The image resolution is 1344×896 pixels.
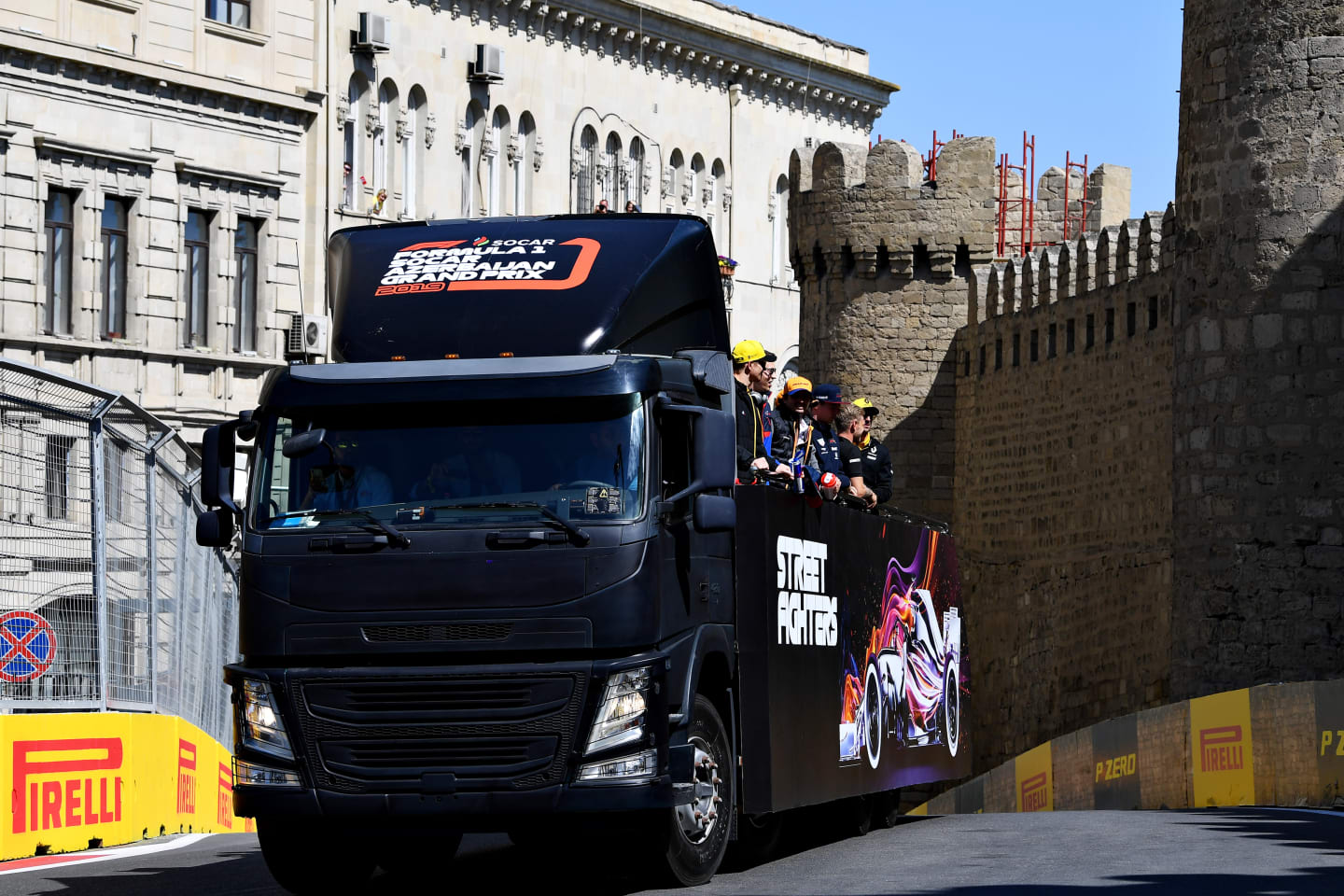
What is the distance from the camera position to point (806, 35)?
2153 inches

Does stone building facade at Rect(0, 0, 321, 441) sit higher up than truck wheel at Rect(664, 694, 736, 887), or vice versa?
stone building facade at Rect(0, 0, 321, 441)

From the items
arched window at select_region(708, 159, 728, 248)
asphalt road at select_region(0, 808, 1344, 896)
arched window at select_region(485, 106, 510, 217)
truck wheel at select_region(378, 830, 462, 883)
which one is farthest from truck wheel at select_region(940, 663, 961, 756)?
arched window at select_region(708, 159, 728, 248)

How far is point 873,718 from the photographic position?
15023mm

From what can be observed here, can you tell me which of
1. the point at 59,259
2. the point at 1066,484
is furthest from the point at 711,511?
the point at 59,259

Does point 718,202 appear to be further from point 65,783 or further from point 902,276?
point 65,783

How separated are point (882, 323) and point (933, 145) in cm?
423

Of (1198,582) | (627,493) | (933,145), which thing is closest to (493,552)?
(627,493)

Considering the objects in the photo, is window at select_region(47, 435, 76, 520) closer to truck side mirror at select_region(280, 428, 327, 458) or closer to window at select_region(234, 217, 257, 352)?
truck side mirror at select_region(280, 428, 327, 458)

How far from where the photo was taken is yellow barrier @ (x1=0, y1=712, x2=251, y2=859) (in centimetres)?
1377

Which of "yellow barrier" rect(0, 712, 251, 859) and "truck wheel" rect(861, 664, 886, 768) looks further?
"truck wheel" rect(861, 664, 886, 768)

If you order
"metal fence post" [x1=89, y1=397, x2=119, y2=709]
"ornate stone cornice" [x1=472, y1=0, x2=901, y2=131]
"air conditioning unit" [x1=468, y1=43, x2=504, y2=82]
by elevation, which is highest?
"ornate stone cornice" [x1=472, y1=0, x2=901, y2=131]

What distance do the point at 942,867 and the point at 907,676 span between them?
4.12 m

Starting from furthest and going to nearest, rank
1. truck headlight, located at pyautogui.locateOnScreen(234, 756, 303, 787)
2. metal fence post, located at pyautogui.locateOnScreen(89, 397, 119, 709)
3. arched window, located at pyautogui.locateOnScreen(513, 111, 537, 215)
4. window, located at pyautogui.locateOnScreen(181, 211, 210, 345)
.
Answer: arched window, located at pyautogui.locateOnScreen(513, 111, 537, 215) < window, located at pyautogui.locateOnScreen(181, 211, 210, 345) < metal fence post, located at pyautogui.locateOnScreen(89, 397, 119, 709) < truck headlight, located at pyautogui.locateOnScreen(234, 756, 303, 787)

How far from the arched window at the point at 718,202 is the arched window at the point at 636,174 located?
282 cm
